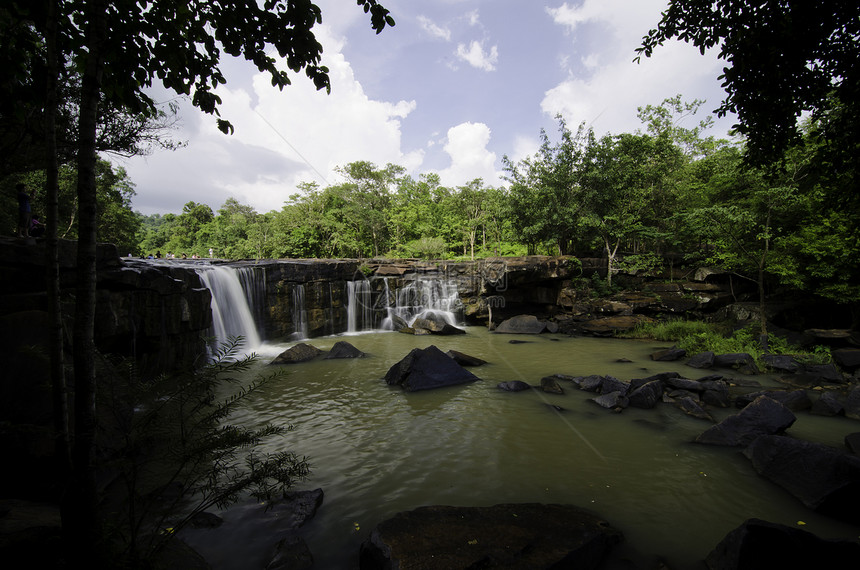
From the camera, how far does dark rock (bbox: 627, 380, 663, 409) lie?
8.09m

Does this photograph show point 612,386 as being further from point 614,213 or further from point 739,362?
point 614,213

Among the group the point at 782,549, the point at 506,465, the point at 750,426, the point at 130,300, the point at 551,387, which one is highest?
the point at 130,300

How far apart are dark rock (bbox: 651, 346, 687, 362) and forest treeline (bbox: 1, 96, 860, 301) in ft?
15.8

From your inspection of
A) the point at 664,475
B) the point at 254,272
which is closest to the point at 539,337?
the point at 664,475

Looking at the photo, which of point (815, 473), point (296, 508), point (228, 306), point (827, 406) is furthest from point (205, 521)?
point (228, 306)

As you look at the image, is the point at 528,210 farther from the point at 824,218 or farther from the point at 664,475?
the point at 664,475

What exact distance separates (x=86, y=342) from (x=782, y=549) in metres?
5.49

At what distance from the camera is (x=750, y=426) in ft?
20.6

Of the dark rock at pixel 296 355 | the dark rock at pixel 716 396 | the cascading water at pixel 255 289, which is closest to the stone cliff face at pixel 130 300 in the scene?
the dark rock at pixel 296 355

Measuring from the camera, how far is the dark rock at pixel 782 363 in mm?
10789

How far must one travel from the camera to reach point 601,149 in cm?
2478

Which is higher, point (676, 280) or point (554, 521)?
point (676, 280)

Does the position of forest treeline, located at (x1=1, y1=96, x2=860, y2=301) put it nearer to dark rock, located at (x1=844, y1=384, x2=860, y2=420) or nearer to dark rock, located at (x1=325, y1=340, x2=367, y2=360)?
dark rock, located at (x1=844, y1=384, x2=860, y2=420)

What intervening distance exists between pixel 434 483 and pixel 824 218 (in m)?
16.1
